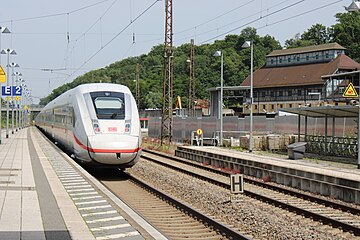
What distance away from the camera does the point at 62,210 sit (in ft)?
35.5

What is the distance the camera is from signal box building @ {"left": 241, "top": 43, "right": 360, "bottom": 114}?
83.6m

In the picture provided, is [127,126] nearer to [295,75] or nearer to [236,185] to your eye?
[236,185]

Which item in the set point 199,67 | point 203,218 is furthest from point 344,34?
point 203,218

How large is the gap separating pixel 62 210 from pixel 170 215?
2.80 metres

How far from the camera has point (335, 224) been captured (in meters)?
11.4

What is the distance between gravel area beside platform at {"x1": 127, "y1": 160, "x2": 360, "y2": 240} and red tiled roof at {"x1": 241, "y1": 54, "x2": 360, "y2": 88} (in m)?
67.3

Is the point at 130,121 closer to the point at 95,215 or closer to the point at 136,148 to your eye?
the point at 136,148

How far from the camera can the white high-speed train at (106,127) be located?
1764 centimetres

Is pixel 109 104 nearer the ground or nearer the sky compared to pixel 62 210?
nearer the sky

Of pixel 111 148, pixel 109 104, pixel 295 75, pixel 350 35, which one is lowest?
pixel 111 148

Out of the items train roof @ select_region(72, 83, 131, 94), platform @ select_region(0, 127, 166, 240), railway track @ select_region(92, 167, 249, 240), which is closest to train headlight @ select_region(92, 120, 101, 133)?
platform @ select_region(0, 127, 166, 240)

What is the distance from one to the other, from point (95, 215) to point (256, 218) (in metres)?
3.60

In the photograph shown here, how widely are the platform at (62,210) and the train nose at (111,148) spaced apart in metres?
0.82

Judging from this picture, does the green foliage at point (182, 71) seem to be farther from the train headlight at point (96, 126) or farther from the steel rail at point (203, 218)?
the steel rail at point (203, 218)
